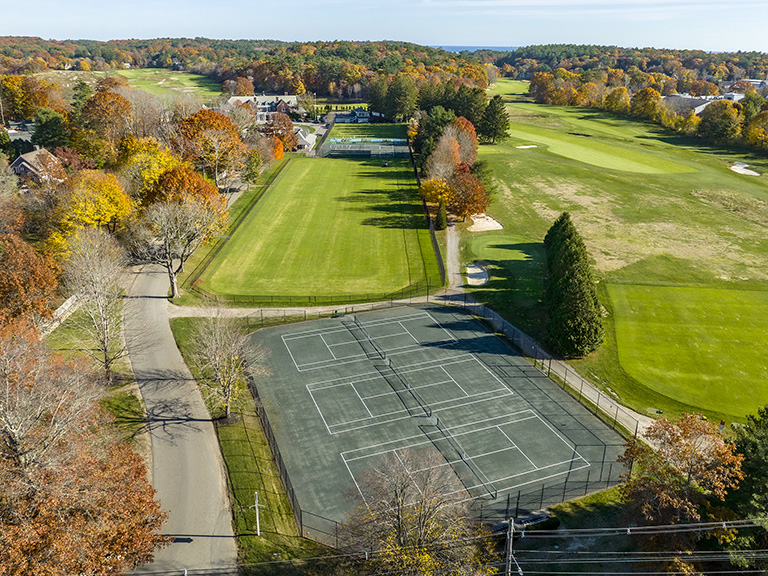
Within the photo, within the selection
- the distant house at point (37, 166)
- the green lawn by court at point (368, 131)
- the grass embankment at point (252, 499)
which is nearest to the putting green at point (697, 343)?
the grass embankment at point (252, 499)

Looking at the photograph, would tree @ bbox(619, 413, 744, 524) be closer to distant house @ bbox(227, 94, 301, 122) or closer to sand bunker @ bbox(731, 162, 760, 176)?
sand bunker @ bbox(731, 162, 760, 176)

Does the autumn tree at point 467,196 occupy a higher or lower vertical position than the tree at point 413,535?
higher

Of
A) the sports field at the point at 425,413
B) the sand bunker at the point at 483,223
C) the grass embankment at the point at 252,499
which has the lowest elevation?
the grass embankment at the point at 252,499

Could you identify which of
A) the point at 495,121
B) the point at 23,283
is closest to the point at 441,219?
the point at 23,283

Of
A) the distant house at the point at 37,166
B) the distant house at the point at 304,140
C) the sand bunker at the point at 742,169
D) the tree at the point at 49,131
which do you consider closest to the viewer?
the distant house at the point at 37,166

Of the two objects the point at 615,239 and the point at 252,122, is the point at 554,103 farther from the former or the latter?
the point at 615,239

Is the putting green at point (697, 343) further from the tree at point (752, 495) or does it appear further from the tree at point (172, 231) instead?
the tree at point (172, 231)
